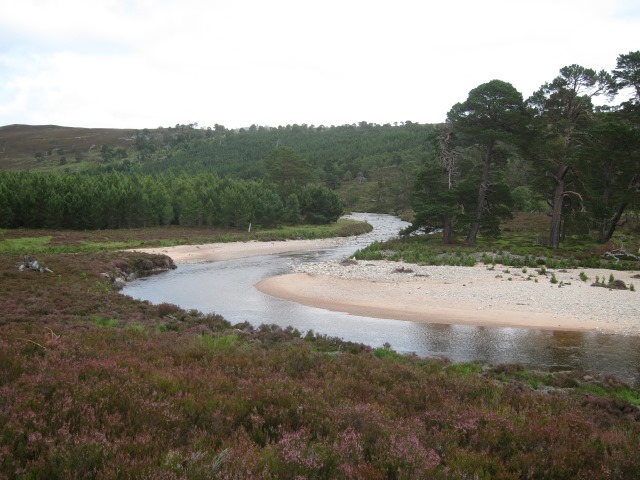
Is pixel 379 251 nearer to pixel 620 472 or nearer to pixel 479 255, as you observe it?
pixel 479 255

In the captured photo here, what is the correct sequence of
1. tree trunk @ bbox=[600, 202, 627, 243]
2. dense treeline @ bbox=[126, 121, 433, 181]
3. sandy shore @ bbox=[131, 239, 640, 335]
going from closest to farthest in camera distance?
sandy shore @ bbox=[131, 239, 640, 335] → tree trunk @ bbox=[600, 202, 627, 243] → dense treeline @ bbox=[126, 121, 433, 181]

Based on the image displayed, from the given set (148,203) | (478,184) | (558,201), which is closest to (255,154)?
(148,203)

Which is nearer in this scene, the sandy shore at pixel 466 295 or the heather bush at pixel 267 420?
the heather bush at pixel 267 420

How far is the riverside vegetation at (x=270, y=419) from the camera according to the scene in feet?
14.0

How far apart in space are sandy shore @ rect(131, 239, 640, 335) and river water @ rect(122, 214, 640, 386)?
1.01 m

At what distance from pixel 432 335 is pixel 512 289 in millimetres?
8845

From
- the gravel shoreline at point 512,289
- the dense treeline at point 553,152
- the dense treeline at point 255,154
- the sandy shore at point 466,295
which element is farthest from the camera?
the dense treeline at point 255,154

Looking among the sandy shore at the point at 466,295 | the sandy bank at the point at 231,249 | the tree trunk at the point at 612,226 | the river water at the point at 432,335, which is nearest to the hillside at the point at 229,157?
the sandy bank at the point at 231,249

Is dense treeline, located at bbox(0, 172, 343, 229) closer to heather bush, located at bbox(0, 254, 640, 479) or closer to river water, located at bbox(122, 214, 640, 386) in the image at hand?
river water, located at bbox(122, 214, 640, 386)

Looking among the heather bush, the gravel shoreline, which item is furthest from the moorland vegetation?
the gravel shoreline

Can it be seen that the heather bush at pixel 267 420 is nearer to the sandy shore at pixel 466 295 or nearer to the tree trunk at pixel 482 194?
the sandy shore at pixel 466 295

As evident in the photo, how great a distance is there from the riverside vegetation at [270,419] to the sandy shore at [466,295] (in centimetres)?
872

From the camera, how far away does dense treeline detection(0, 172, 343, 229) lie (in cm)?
5303

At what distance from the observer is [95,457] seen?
4102mm
